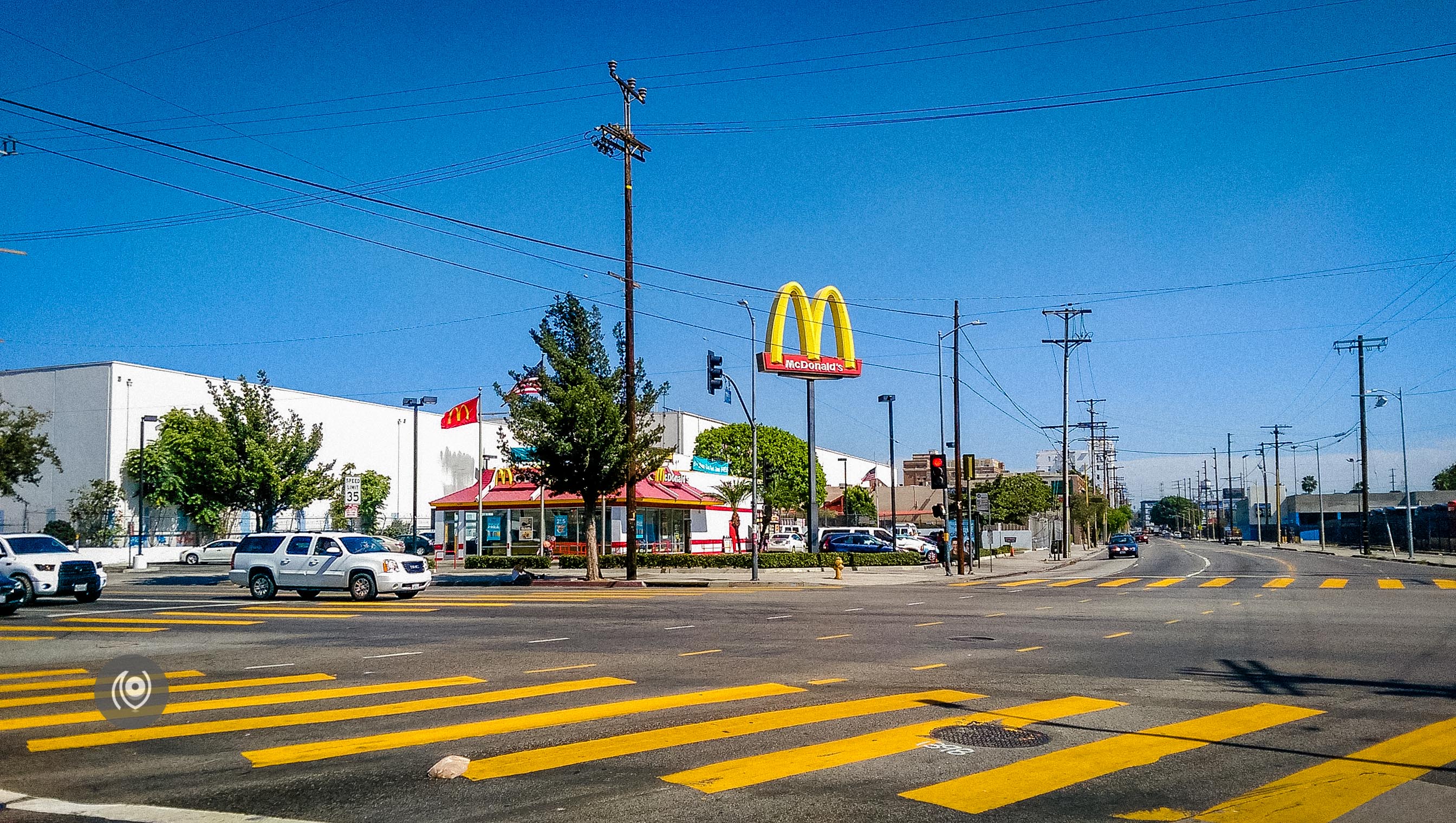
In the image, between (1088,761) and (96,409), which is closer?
(1088,761)

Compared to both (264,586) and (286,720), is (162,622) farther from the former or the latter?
(286,720)

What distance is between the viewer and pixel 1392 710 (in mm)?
9727

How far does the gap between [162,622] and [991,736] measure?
17.4 meters

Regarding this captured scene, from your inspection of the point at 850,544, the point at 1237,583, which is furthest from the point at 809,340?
the point at 1237,583

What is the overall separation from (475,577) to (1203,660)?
30176mm

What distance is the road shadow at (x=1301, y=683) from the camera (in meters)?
10.7

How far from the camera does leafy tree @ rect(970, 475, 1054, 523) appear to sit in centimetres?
6950

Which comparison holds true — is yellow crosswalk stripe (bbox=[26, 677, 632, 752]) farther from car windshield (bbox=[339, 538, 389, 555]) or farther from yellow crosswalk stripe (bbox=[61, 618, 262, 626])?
car windshield (bbox=[339, 538, 389, 555])

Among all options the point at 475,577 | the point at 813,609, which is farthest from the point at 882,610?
the point at 475,577

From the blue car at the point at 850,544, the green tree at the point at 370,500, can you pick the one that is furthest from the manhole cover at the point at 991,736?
the green tree at the point at 370,500

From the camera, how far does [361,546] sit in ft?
84.0

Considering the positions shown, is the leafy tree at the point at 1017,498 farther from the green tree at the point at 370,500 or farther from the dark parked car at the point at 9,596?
the dark parked car at the point at 9,596

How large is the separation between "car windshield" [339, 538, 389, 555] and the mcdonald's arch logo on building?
91.2 feet

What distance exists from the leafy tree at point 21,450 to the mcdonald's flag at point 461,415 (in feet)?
70.9
